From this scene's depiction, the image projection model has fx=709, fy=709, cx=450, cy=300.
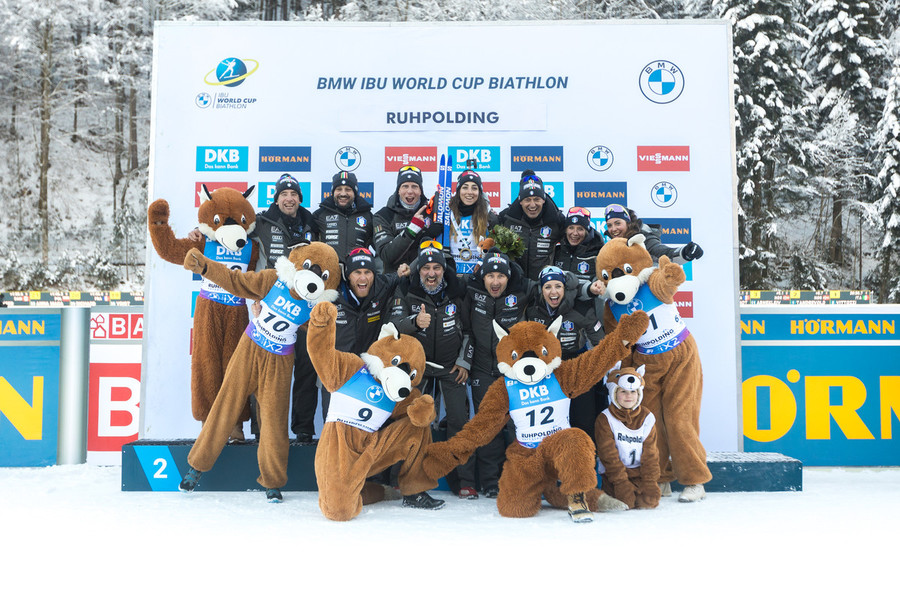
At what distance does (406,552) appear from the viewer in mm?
3289

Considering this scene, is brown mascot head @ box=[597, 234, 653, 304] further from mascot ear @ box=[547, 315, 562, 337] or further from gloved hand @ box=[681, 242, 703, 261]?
mascot ear @ box=[547, 315, 562, 337]

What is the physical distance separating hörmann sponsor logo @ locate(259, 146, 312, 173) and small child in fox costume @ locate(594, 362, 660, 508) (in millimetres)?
3064

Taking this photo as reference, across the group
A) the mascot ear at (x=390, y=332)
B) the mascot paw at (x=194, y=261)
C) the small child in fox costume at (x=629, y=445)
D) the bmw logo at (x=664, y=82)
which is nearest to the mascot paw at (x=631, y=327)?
the small child in fox costume at (x=629, y=445)

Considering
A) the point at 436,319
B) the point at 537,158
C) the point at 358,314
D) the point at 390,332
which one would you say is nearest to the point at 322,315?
the point at 390,332

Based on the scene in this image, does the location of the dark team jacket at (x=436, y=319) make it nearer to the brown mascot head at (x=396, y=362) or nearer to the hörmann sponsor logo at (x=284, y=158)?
the brown mascot head at (x=396, y=362)

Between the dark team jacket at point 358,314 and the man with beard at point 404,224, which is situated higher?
the man with beard at point 404,224

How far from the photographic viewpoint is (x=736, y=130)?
1852 cm

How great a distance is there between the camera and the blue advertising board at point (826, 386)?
19.1 ft

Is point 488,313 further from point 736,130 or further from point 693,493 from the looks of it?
point 736,130

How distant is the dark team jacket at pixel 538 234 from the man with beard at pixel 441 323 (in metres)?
0.70

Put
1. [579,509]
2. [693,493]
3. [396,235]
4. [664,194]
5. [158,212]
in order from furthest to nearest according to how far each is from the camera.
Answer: [664,194] < [396,235] < [158,212] < [693,493] < [579,509]

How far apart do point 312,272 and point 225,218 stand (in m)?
1.03

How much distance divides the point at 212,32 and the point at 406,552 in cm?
455

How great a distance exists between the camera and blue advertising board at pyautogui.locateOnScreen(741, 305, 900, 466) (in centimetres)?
581
